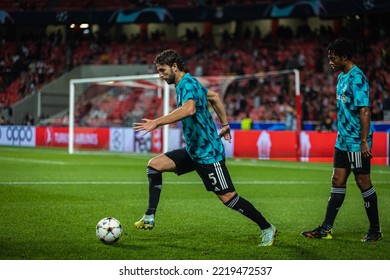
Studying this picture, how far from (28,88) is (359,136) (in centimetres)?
2959

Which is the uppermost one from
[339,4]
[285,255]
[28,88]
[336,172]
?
[339,4]

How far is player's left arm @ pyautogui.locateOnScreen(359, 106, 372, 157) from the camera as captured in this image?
759cm

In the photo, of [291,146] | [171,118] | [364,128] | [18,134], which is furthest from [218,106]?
[18,134]

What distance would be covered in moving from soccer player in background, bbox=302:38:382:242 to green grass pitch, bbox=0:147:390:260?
33cm

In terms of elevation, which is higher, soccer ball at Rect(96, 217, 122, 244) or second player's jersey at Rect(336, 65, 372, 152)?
second player's jersey at Rect(336, 65, 372, 152)

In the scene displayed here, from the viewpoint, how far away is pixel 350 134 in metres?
Result: 7.81

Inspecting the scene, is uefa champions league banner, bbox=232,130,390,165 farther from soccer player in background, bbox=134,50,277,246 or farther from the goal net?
soccer player in background, bbox=134,50,277,246

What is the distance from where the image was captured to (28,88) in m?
35.7

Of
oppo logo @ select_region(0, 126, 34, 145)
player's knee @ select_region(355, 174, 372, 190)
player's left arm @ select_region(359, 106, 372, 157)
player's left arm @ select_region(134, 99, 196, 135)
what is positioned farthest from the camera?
oppo logo @ select_region(0, 126, 34, 145)

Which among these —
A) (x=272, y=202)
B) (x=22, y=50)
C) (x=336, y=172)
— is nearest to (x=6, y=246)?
(x=336, y=172)

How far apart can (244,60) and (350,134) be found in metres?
30.6

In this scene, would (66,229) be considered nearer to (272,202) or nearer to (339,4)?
(272,202)

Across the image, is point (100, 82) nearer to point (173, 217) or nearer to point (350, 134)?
point (173, 217)

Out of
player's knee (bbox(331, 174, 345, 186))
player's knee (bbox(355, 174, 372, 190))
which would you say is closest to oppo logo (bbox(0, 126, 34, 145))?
player's knee (bbox(331, 174, 345, 186))
